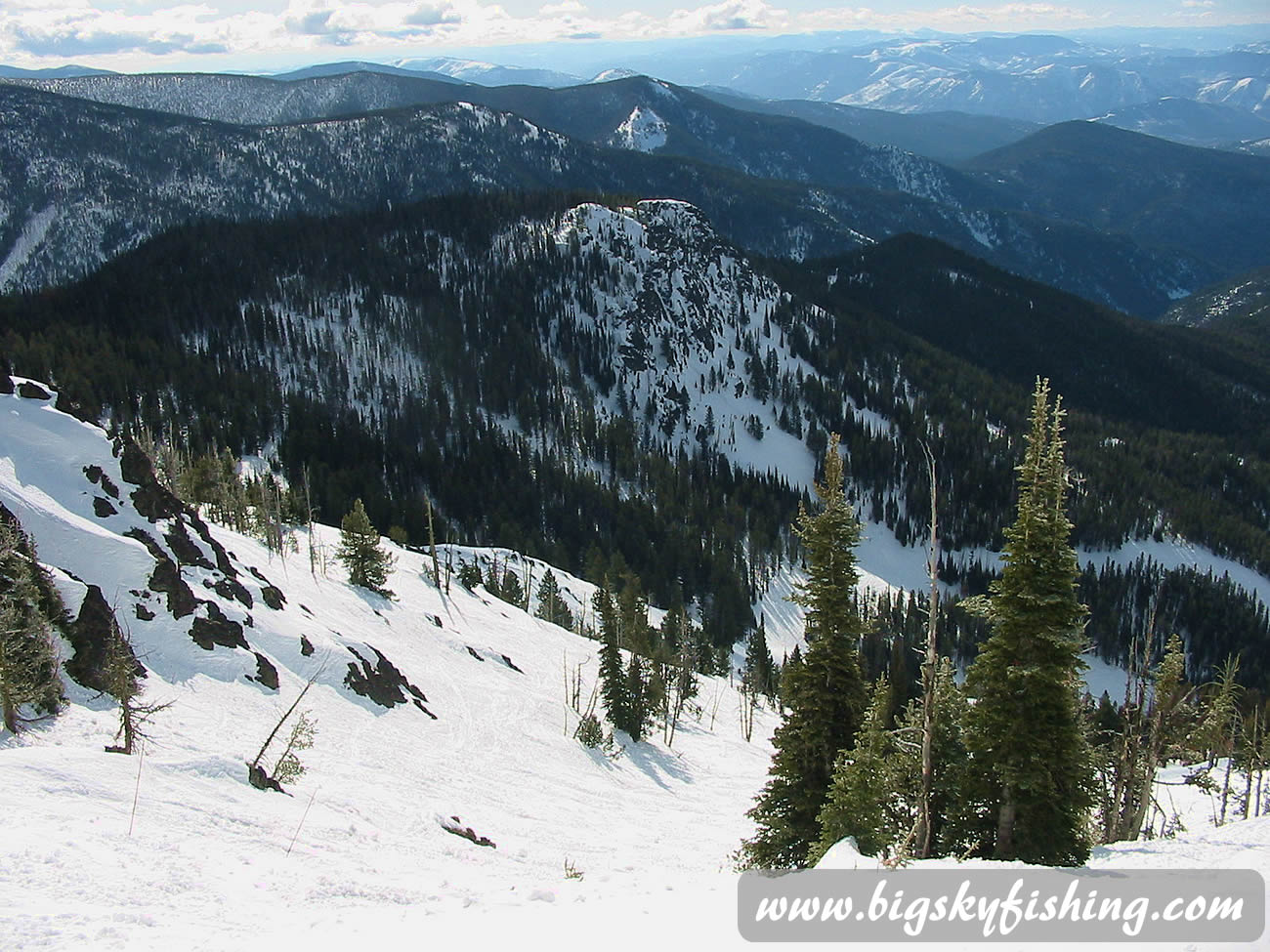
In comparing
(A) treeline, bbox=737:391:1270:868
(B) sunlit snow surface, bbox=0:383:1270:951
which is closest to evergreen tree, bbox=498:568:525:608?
(B) sunlit snow surface, bbox=0:383:1270:951

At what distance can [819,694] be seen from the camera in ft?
90.5

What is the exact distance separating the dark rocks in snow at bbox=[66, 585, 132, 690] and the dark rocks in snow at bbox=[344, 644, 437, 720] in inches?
477

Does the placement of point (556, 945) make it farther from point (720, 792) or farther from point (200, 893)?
point (720, 792)

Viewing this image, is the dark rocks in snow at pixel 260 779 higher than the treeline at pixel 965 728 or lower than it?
lower

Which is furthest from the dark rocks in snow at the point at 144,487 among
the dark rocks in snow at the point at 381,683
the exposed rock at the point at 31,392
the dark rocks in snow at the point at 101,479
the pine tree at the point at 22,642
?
the dark rocks in snow at the point at 381,683

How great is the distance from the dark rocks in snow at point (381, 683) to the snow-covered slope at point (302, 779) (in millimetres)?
210

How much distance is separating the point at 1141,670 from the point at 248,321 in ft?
691

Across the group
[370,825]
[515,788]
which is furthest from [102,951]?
[515,788]

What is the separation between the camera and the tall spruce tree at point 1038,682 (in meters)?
21.8

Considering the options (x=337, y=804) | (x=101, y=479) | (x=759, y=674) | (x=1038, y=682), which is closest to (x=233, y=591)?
(x=101, y=479)

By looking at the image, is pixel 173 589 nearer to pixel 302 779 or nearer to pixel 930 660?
pixel 302 779

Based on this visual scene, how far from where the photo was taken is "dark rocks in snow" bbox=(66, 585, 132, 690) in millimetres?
31325

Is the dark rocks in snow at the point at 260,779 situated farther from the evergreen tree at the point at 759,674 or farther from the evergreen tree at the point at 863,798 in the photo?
the evergreen tree at the point at 759,674

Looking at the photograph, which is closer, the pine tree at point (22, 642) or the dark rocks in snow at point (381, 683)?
the pine tree at point (22, 642)
